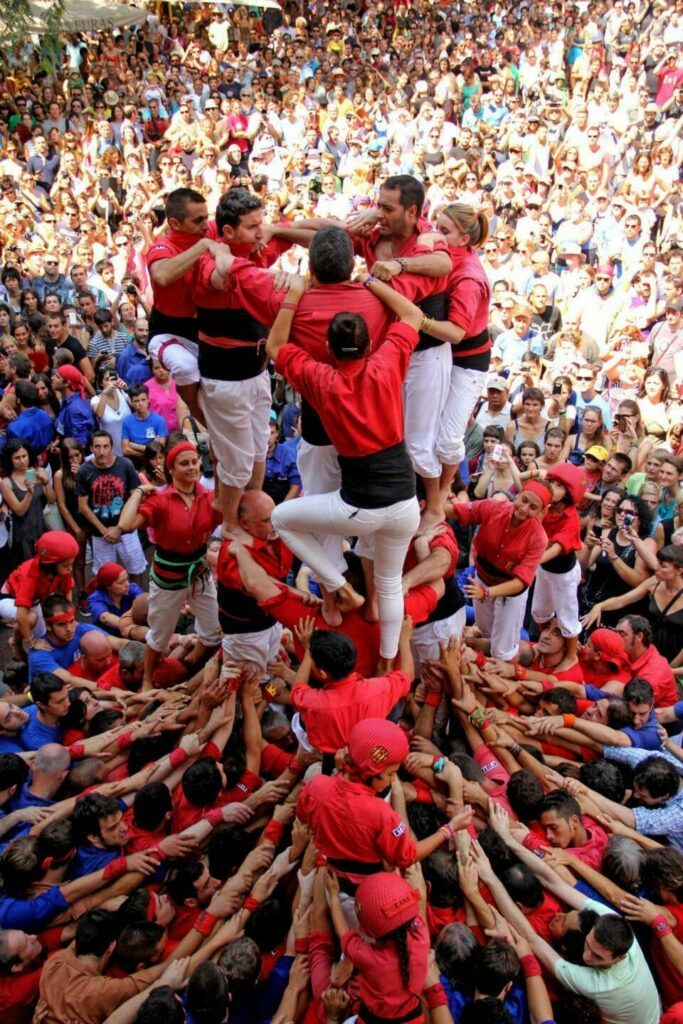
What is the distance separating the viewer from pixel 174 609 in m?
6.02

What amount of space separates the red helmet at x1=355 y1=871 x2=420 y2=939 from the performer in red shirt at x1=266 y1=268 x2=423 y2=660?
5.07 ft

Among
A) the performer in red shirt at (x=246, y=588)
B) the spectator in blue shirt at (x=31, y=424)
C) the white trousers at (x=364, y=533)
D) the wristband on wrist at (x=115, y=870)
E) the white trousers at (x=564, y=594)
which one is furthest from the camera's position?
the spectator in blue shirt at (x=31, y=424)

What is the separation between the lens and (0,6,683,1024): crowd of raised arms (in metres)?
4.06

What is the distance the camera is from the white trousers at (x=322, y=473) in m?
4.95

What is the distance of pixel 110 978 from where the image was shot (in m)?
4.04

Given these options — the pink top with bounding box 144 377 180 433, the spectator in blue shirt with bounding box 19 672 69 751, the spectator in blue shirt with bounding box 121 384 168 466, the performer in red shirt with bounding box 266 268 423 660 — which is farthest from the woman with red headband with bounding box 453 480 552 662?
the pink top with bounding box 144 377 180 433

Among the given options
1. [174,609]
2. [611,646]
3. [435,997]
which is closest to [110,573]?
[174,609]

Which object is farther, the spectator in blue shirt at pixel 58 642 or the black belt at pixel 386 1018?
the spectator in blue shirt at pixel 58 642

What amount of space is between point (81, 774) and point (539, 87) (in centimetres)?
1334

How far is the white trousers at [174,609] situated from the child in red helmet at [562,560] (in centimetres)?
224

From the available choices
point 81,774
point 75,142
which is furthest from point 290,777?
point 75,142

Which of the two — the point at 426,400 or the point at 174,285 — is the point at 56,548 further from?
the point at 426,400

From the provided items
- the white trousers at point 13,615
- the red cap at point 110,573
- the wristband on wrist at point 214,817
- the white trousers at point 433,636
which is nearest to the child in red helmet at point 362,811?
the wristband on wrist at point 214,817

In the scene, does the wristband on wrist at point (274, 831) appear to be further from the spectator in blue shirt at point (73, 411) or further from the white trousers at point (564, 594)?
the spectator in blue shirt at point (73, 411)
